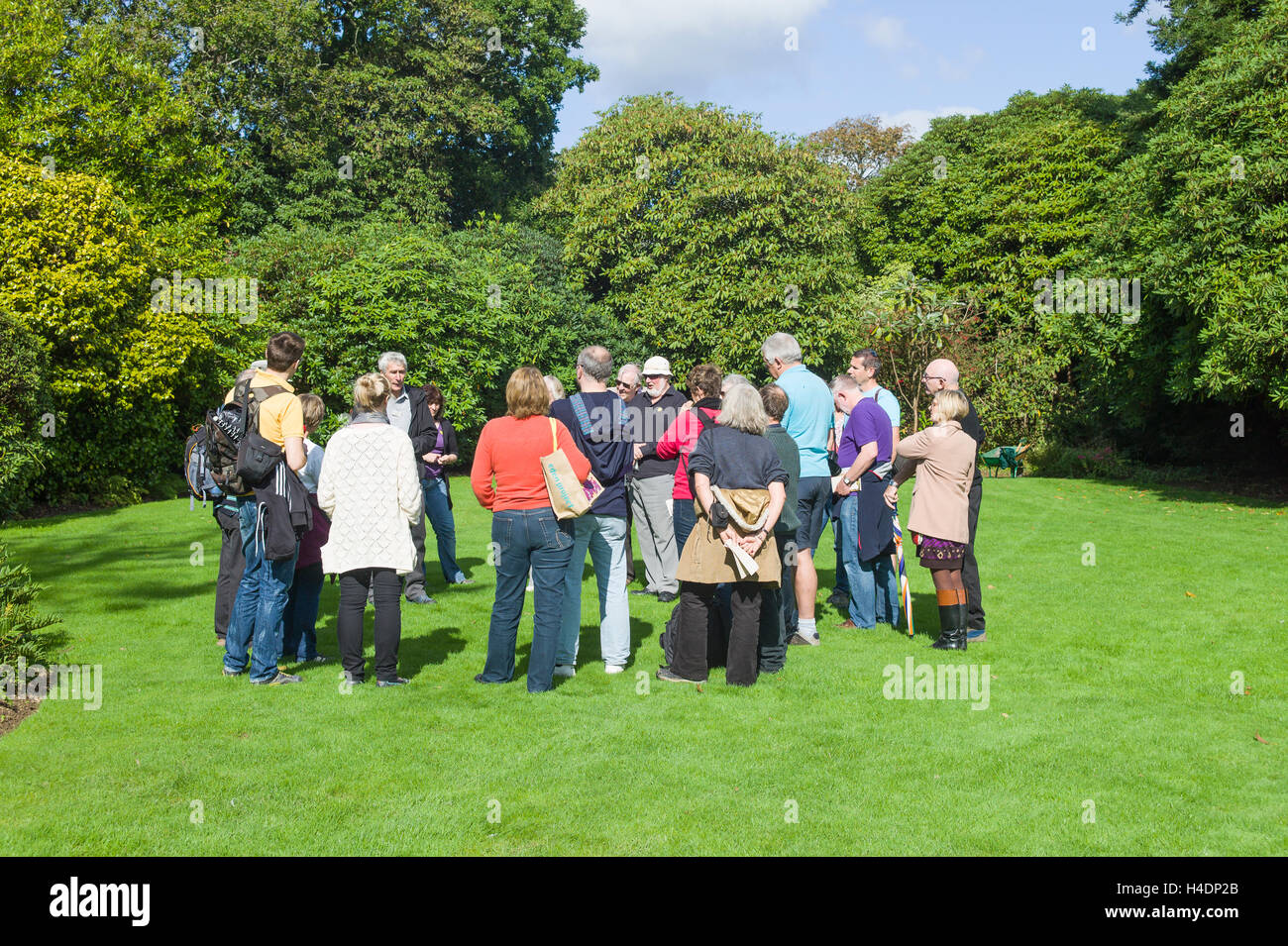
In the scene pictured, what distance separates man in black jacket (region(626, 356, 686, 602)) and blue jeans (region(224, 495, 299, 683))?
2.91 meters

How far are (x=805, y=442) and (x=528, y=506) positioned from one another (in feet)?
8.17

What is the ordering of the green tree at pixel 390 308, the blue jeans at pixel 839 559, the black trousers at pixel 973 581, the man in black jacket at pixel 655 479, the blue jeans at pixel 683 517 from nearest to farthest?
the black trousers at pixel 973 581, the blue jeans at pixel 683 517, the man in black jacket at pixel 655 479, the blue jeans at pixel 839 559, the green tree at pixel 390 308

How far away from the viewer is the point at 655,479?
9156 mm

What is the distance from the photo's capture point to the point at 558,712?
241 inches

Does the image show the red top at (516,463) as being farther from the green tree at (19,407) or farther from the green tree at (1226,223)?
the green tree at (1226,223)

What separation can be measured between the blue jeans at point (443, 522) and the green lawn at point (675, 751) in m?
1.19

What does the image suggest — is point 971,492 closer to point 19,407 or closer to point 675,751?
point 675,751

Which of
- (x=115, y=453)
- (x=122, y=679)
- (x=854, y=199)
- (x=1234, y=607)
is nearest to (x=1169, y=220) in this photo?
(x=1234, y=607)

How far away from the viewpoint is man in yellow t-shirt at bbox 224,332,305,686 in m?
6.52

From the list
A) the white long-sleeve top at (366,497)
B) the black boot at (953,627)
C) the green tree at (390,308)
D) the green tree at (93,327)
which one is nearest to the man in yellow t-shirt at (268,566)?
the white long-sleeve top at (366,497)

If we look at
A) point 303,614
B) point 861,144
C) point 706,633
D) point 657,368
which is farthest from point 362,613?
point 861,144

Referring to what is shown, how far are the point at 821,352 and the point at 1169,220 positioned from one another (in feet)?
44.7

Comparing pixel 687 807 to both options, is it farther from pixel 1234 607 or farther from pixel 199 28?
pixel 199 28

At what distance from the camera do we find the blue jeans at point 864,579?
8406mm
